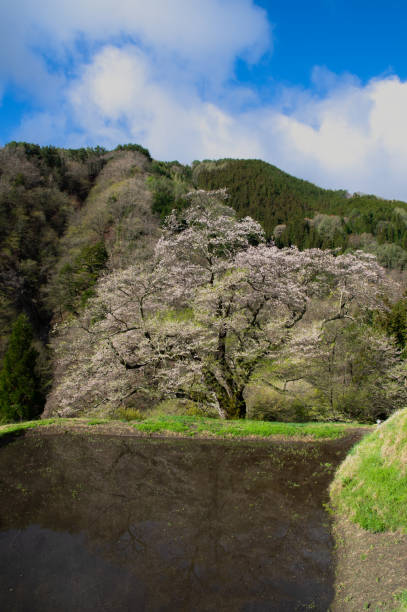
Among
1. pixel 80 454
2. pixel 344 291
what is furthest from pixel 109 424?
pixel 344 291

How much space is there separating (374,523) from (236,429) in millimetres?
5360

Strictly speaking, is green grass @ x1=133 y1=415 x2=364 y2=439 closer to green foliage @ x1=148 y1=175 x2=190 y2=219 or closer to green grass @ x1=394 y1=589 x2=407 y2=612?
green grass @ x1=394 y1=589 x2=407 y2=612

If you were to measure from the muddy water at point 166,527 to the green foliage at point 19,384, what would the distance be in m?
11.6


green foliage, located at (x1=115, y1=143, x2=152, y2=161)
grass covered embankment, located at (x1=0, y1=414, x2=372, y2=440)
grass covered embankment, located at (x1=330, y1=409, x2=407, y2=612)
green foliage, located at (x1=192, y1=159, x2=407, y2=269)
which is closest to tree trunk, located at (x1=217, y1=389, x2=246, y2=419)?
grass covered embankment, located at (x1=0, y1=414, x2=372, y2=440)

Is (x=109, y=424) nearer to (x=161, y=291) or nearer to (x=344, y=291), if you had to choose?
(x=161, y=291)

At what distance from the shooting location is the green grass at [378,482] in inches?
222

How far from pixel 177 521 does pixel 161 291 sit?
1063 cm

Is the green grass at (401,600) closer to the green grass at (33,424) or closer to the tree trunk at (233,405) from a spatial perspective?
the green grass at (33,424)

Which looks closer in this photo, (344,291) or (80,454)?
(80,454)

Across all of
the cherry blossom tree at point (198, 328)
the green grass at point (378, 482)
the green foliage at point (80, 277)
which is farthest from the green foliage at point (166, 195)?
the green grass at point (378, 482)

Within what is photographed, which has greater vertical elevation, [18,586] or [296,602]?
[18,586]

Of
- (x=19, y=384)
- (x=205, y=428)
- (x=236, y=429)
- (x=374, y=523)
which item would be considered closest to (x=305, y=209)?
(x=19, y=384)

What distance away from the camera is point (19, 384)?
20.5 m

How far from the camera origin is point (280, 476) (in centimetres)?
820
